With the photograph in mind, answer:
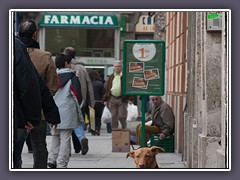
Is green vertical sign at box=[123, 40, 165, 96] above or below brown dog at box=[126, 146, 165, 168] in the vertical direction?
above

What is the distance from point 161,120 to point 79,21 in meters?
16.3

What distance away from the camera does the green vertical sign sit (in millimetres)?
12609

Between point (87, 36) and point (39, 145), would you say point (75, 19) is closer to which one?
point (87, 36)

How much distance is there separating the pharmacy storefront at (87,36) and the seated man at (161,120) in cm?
1414

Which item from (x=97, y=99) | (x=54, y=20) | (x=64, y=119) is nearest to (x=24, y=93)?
(x=64, y=119)

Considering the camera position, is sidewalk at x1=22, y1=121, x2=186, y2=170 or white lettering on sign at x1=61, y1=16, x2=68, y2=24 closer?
sidewalk at x1=22, y1=121, x2=186, y2=170

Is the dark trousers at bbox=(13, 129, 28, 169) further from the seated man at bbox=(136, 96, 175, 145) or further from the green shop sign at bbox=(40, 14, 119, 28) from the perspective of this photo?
the green shop sign at bbox=(40, 14, 119, 28)

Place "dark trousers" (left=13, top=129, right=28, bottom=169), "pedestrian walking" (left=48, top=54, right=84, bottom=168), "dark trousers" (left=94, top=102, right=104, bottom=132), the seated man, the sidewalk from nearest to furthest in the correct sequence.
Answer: "dark trousers" (left=13, top=129, right=28, bottom=169) → "pedestrian walking" (left=48, top=54, right=84, bottom=168) → the sidewalk → the seated man → "dark trousers" (left=94, top=102, right=104, bottom=132)

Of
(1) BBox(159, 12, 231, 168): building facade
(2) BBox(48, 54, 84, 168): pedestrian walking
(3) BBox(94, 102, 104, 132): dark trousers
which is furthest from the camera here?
(3) BBox(94, 102, 104, 132): dark trousers

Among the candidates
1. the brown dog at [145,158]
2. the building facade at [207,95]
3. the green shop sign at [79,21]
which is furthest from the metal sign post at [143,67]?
the green shop sign at [79,21]

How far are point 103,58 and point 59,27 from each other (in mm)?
1929

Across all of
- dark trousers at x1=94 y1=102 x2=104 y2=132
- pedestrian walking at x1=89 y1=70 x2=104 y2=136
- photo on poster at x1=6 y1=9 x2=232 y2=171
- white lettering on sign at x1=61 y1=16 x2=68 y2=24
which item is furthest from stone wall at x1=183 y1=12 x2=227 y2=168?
white lettering on sign at x1=61 y1=16 x2=68 y2=24

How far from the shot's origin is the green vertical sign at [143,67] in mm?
12609

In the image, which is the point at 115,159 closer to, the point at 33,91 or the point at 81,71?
the point at 81,71
